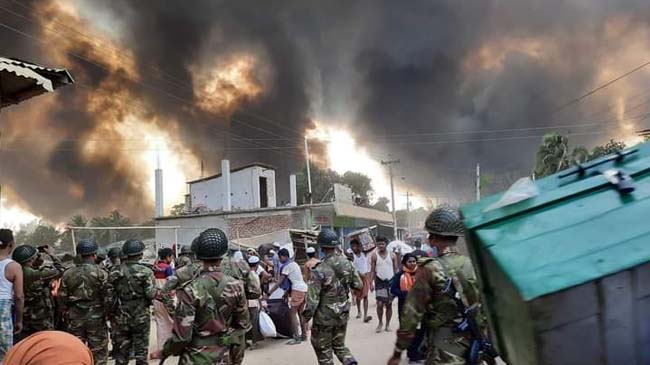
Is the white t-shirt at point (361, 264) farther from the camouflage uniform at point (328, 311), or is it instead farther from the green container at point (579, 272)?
the green container at point (579, 272)

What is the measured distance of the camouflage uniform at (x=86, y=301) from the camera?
508cm

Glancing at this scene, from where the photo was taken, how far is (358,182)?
4991 centimetres

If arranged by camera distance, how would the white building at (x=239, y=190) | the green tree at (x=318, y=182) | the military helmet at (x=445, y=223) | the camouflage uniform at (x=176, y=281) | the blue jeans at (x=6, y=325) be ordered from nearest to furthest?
1. the military helmet at (x=445, y=223)
2. the blue jeans at (x=6, y=325)
3. the camouflage uniform at (x=176, y=281)
4. the white building at (x=239, y=190)
5. the green tree at (x=318, y=182)

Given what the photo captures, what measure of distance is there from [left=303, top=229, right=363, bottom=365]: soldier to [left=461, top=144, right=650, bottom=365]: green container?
3.21m

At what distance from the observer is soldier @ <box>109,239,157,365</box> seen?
17.7 feet

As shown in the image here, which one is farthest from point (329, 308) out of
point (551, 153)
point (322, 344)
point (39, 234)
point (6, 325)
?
point (39, 234)

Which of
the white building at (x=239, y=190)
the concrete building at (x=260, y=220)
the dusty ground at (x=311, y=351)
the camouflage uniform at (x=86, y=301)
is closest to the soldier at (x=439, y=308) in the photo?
the dusty ground at (x=311, y=351)

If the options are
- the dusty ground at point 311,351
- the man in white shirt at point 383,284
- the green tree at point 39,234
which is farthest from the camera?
the green tree at point 39,234

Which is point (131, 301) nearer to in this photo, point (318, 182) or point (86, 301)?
point (86, 301)

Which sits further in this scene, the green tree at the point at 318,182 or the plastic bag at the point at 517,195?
the green tree at the point at 318,182

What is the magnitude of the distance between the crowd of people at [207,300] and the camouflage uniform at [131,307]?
0.4 inches

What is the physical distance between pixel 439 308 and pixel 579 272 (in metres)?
→ 1.62

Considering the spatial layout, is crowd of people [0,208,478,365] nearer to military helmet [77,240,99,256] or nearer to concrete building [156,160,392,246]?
military helmet [77,240,99,256]

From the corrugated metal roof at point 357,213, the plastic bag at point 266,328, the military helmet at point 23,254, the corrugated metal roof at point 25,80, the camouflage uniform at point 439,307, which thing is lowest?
the plastic bag at point 266,328
